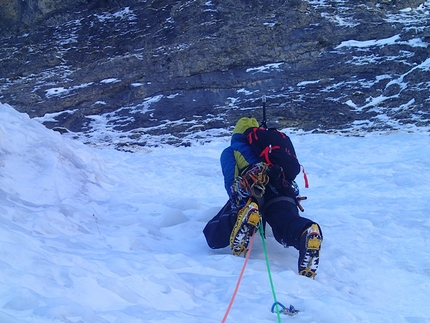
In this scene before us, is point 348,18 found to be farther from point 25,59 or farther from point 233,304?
point 233,304

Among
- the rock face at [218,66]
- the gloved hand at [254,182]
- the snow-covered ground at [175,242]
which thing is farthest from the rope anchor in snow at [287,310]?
the rock face at [218,66]

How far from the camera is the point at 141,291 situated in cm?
312

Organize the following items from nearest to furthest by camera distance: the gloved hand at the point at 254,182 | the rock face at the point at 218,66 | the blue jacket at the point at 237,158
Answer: the gloved hand at the point at 254,182 → the blue jacket at the point at 237,158 → the rock face at the point at 218,66

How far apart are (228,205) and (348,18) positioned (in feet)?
39.4

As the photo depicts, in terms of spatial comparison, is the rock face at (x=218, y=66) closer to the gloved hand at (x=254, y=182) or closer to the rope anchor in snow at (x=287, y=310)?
the gloved hand at (x=254, y=182)

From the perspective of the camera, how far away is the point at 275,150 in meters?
4.42

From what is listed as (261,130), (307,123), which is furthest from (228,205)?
(307,123)

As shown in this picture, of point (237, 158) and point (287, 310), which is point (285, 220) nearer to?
point (237, 158)

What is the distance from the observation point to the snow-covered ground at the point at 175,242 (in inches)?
112

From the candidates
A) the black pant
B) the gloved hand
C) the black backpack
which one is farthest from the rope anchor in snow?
the black backpack

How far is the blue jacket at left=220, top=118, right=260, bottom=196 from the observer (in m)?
4.59

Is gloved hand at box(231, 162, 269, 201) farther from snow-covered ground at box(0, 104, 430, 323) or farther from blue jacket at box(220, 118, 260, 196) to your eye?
snow-covered ground at box(0, 104, 430, 323)

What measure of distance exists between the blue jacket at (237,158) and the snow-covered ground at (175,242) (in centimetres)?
77

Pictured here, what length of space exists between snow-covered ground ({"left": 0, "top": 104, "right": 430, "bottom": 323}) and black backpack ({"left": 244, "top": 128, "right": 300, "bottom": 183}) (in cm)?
81
